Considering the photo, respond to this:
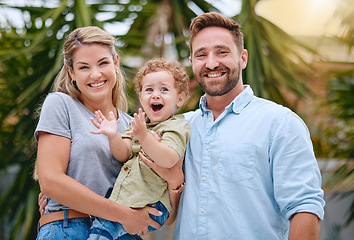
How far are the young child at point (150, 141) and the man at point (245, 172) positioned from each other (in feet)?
0.37

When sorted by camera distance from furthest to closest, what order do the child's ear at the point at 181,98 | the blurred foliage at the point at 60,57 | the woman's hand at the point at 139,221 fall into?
1. the blurred foliage at the point at 60,57
2. the child's ear at the point at 181,98
3. the woman's hand at the point at 139,221

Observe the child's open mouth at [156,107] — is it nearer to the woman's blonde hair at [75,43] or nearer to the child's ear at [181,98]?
the child's ear at [181,98]

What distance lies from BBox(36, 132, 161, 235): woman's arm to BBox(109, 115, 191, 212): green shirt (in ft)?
0.16

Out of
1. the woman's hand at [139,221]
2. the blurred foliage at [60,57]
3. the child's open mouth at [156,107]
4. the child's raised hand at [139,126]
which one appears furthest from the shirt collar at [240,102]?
the blurred foliage at [60,57]

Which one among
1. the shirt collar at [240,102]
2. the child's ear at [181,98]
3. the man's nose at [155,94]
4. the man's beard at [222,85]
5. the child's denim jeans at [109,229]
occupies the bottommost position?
the child's denim jeans at [109,229]

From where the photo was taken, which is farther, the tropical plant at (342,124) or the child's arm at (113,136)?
the tropical plant at (342,124)

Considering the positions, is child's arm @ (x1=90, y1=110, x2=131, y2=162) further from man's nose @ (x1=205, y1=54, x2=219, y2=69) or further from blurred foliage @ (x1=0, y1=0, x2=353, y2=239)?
blurred foliage @ (x1=0, y1=0, x2=353, y2=239)

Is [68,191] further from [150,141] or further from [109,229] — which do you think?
[150,141]

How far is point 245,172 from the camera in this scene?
188 cm

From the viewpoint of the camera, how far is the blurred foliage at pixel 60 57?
11.8 feet

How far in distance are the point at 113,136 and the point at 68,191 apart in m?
0.27

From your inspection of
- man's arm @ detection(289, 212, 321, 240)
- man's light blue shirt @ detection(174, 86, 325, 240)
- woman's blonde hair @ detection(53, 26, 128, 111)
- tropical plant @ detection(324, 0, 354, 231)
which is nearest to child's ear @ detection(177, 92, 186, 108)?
man's light blue shirt @ detection(174, 86, 325, 240)

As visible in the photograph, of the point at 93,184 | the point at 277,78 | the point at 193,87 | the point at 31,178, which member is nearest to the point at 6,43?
the point at 31,178

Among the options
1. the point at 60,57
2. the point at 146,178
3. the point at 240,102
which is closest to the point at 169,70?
the point at 240,102
